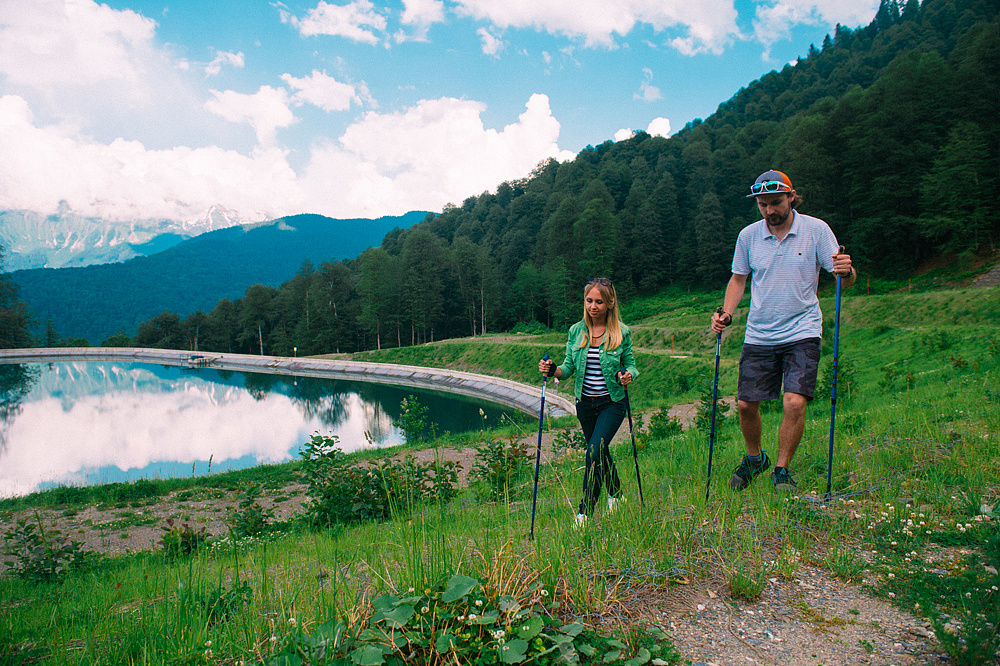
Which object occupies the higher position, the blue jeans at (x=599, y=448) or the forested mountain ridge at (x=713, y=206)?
the forested mountain ridge at (x=713, y=206)

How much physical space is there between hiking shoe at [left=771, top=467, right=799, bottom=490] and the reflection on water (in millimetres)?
10469

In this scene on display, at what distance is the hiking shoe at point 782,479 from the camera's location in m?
3.30

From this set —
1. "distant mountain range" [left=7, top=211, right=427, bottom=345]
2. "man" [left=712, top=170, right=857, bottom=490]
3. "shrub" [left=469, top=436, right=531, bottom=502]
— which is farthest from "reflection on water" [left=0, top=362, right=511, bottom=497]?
"distant mountain range" [left=7, top=211, right=427, bottom=345]

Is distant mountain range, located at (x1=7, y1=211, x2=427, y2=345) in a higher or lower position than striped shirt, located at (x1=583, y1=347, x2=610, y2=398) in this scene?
higher

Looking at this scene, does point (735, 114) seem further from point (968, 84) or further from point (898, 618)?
point (898, 618)

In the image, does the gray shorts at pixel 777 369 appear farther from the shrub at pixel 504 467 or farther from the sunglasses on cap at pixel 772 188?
the shrub at pixel 504 467

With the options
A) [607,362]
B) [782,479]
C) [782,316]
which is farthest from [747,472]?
[607,362]

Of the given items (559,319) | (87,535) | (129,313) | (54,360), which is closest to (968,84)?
(559,319)

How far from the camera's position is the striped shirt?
3598mm

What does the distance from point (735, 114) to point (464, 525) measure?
105m

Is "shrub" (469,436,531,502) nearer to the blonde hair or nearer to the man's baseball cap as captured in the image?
the blonde hair

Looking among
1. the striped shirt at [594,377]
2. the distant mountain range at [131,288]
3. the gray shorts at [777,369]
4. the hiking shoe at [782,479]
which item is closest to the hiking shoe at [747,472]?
the hiking shoe at [782,479]

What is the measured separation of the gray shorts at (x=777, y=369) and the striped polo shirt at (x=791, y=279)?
0.06 meters

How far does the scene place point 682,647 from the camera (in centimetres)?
188
